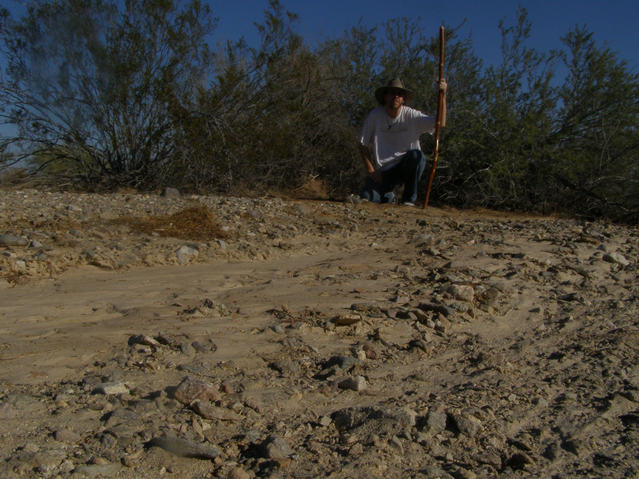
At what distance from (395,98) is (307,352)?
4.54 m

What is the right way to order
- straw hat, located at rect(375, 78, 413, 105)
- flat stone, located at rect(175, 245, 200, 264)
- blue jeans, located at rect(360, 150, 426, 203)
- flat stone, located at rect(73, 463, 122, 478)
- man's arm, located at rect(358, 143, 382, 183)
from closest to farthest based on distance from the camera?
flat stone, located at rect(73, 463, 122, 478) < flat stone, located at rect(175, 245, 200, 264) < straw hat, located at rect(375, 78, 413, 105) < blue jeans, located at rect(360, 150, 426, 203) < man's arm, located at rect(358, 143, 382, 183)

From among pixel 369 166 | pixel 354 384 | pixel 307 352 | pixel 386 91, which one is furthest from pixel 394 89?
pixel 354 384

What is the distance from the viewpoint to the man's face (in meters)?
6.47

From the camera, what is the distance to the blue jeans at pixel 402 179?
21.5 ft

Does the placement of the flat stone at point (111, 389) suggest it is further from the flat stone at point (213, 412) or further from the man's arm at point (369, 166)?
the man's arm at point (369, 166)

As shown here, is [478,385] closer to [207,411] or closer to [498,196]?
[207,411]

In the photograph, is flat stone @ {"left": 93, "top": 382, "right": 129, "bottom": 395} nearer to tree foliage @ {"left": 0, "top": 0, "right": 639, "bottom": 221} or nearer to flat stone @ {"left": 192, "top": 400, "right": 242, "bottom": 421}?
flat stone @ {"left": 192, "top": 400, "right": 242, "bottom": 421}

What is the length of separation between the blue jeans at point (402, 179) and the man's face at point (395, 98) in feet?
1.87

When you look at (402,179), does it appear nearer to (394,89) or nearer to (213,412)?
(394,89)

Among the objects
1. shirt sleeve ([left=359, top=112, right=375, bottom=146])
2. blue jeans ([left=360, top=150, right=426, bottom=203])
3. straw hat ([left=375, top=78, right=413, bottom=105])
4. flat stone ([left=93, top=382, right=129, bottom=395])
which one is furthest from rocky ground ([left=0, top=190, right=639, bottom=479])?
straw hat ([left=375, top=78, right=413, bottom=105])

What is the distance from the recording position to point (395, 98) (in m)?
6.48

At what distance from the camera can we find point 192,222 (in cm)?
486

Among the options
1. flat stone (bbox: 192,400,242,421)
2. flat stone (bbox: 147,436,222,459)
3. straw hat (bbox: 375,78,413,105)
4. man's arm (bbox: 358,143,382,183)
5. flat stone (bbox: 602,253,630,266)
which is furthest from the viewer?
man's arm (bbox: 358,143,382,183)

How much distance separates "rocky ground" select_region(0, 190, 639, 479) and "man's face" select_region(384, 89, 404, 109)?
2262mm
